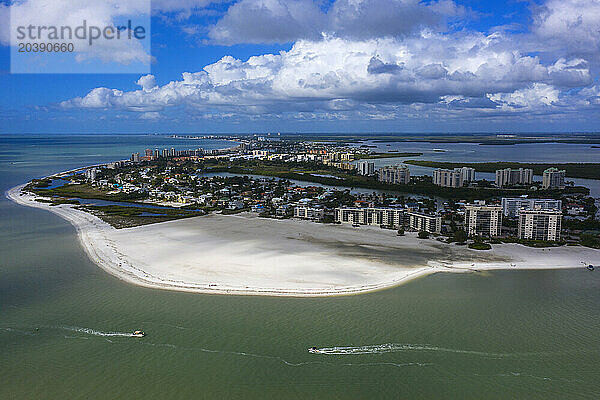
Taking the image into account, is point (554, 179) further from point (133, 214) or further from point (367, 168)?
point (133, 214)

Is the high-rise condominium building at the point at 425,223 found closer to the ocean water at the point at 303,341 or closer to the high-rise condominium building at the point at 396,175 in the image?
the ocean water at the point at 303,341

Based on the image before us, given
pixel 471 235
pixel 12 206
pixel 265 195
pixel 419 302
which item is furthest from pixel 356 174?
pixel 419 302

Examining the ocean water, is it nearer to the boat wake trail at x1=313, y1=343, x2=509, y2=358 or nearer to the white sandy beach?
the boat wake trail at x1=313, y1=343, x2=509, y2=358

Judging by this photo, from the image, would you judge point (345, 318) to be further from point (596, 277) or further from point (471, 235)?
point (471, 235)

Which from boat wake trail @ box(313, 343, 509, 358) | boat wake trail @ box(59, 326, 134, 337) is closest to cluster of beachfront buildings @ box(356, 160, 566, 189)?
boat wake trail @ box(313, 343, 509, 358)

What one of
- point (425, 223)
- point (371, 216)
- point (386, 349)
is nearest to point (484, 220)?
point (425, 223)

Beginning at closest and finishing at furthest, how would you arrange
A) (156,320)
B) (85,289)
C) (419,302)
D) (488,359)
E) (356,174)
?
(488,359) < (156,320) < (419,302) < (85,289) < (356,174)

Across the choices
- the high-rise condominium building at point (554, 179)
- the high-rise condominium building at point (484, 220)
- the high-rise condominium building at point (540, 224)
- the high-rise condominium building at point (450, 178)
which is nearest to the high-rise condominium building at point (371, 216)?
the high-rise condominium building at point (484, 220)
